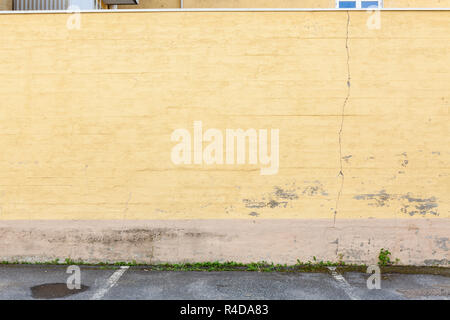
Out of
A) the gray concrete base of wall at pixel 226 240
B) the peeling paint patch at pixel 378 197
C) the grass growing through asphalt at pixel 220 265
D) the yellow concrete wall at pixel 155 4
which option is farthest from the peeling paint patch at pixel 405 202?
the yellow concrete wall at pixel 155 4

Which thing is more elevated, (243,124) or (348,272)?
(243,124)

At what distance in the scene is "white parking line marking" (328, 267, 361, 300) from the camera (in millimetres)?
4434

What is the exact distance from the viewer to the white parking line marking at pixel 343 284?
4434 millimetres

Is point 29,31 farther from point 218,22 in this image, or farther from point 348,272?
point 348,272

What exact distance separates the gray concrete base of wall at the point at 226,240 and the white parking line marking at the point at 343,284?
294 millimetres

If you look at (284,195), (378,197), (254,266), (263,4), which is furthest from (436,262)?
(263,4)

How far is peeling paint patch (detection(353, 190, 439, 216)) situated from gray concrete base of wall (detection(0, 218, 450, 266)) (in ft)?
0.48

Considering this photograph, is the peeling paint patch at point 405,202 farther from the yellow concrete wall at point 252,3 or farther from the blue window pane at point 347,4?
the yellow concrete wall at point 252,3

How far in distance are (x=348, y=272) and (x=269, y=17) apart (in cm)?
382

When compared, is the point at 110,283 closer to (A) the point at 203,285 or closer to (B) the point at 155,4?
(A) the point at 203,285

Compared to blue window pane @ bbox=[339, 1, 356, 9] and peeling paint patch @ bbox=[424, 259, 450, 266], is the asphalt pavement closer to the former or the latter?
peeling paint patch @ bbox=[424, 259, 450, 266]

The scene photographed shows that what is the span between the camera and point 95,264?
215 inches
